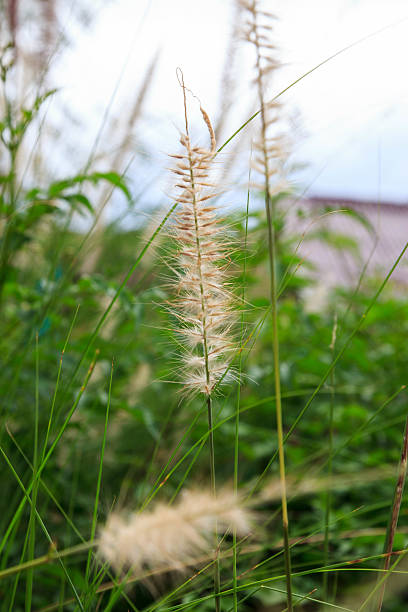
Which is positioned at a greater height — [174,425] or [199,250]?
[199,250]

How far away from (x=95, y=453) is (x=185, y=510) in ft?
4.00

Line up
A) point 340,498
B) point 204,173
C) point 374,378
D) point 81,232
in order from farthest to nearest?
point 81,232 → point 374,378 → point 340,498 → point 204,173

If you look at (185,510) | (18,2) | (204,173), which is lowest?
(185,510)

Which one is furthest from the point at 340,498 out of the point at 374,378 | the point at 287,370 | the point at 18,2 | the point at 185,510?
the point at 18,2

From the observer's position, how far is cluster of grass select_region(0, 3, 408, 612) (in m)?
0.57

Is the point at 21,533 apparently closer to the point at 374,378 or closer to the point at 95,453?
the point at 95,453

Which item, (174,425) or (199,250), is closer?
(199,250)

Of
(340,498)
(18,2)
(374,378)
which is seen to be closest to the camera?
(18,2)

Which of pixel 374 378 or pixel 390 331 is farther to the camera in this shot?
pixel 390 331

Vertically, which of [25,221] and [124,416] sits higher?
[25,221]

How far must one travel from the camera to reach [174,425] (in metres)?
1.54

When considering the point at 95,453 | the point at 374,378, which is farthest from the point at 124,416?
the point at 374,378

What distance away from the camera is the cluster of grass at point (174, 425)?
0.57 meters

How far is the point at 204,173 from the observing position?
550 millimetres
